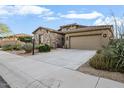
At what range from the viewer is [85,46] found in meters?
21.9

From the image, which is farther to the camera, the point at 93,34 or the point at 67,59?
the point at 93,34

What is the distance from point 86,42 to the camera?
21953 millimetres

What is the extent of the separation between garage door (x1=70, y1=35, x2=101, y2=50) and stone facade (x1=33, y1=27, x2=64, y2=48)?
220cm

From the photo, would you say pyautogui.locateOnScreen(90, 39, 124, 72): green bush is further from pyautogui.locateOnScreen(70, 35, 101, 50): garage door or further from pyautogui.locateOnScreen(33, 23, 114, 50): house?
pyautogui.locateOnScreen(70, 35, 101, 50): garage door

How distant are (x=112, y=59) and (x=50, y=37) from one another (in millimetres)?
16817

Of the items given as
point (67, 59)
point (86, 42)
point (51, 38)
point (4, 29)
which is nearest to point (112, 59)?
point (67, 59)

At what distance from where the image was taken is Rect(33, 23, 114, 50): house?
20.3 metres

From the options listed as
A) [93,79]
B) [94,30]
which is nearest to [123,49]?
[93,79]

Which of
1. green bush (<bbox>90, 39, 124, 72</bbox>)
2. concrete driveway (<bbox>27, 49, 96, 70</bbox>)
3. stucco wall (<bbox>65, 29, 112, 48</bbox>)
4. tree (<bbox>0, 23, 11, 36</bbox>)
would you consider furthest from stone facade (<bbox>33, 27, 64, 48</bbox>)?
green bush (<bbox>90, 39, 124, 72</bbox>)

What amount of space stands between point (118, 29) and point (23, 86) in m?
5.56

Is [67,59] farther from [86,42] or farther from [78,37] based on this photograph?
[78,37]

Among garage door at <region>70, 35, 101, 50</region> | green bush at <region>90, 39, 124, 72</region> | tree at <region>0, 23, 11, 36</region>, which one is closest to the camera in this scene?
green bush at <region>90, 39, 124, 72</region>
